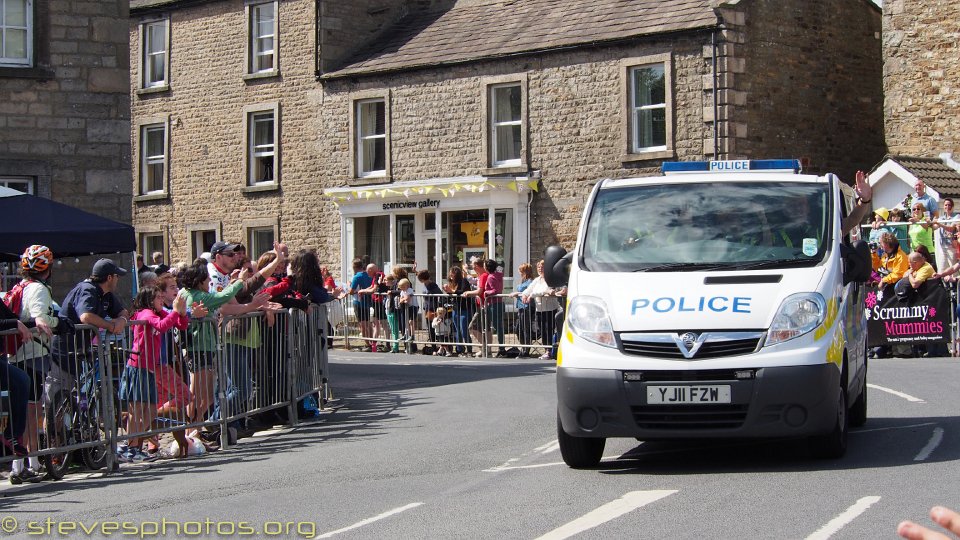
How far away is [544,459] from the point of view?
35.6ft

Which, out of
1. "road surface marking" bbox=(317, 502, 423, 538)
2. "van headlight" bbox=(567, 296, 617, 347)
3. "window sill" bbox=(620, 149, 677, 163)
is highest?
"window sill" bbox=(620, 149, 677, 163)

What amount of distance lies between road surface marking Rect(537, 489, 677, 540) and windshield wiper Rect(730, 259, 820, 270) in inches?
78.6

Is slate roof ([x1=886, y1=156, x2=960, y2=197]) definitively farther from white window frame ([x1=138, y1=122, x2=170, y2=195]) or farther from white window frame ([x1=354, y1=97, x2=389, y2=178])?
white window frame ([x1=138, y1=122, x2=170, y2=195])

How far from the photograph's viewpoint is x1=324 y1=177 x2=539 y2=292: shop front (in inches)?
1270

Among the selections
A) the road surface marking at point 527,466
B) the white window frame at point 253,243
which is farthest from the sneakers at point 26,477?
the white window frame at point 253,243

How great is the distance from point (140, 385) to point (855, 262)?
19.6ft

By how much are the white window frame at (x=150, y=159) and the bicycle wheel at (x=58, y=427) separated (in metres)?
29.9

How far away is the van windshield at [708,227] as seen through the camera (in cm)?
1031

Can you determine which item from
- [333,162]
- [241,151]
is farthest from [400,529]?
[241,151]

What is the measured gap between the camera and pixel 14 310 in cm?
1152

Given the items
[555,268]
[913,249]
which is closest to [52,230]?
[555,268]

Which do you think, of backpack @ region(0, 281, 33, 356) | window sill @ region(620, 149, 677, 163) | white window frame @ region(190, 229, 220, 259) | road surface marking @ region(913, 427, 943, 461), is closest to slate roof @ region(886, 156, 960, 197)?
window sill @ region(620, 149, 677, 163)

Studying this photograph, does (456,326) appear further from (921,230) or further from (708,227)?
(708,227)

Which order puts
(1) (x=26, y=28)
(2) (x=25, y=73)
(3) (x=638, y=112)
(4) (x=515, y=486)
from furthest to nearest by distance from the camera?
1. (3) (x=638, y=112)
2. (1) (x=26, y=28)
3. (2) (x=25, y=73)
4. (4) (x=515, y=486)
